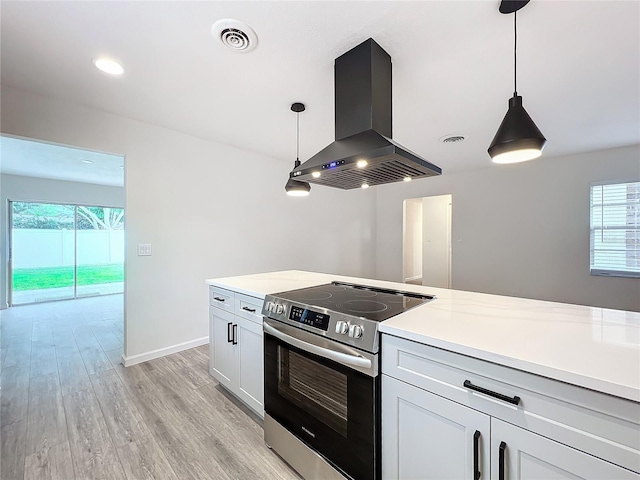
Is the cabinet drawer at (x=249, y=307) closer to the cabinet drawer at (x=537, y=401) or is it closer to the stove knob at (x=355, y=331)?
the stove knob at (x=355, y=331)

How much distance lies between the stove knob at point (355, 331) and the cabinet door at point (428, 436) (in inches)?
8.2

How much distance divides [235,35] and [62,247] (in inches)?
Answer: 277

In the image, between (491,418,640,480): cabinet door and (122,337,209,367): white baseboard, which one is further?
(122,337,209,367): white baseboard

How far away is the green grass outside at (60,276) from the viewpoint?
5602mm

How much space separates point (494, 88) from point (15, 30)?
10.7ft

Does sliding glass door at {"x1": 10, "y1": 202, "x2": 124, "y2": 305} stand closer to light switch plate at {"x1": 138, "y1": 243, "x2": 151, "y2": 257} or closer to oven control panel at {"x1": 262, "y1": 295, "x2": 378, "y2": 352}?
light switch plate at {"x1": 138, "y1": 243, "x2": 151, "y2": 257}

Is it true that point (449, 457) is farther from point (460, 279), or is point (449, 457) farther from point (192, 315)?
point (460, 279)

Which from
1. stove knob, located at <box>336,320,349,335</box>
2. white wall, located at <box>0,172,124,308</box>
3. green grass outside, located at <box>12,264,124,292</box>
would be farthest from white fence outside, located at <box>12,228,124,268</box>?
stove knob, located at <box>336,320,349,335</box>

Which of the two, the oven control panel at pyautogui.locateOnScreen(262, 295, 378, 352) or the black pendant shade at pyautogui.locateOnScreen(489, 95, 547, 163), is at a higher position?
the black pendant shade at pyautogui.locateOnScreen(489, 95, 547, 163)

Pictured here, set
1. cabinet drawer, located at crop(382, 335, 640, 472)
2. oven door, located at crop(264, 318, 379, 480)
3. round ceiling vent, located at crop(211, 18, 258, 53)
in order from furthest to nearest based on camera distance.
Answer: round ceiling vent, located at crop(211, 18, 258, 53) < oven door, located at crop(264, 318, 379, 480) < cabinet drawer, located at crop(382, 335, 640, 472)

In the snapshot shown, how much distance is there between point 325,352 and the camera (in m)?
1.37

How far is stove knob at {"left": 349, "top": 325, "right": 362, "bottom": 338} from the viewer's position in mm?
1272

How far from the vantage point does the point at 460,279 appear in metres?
5.25

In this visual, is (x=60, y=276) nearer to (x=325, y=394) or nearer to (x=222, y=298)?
(x=222, y=298)
